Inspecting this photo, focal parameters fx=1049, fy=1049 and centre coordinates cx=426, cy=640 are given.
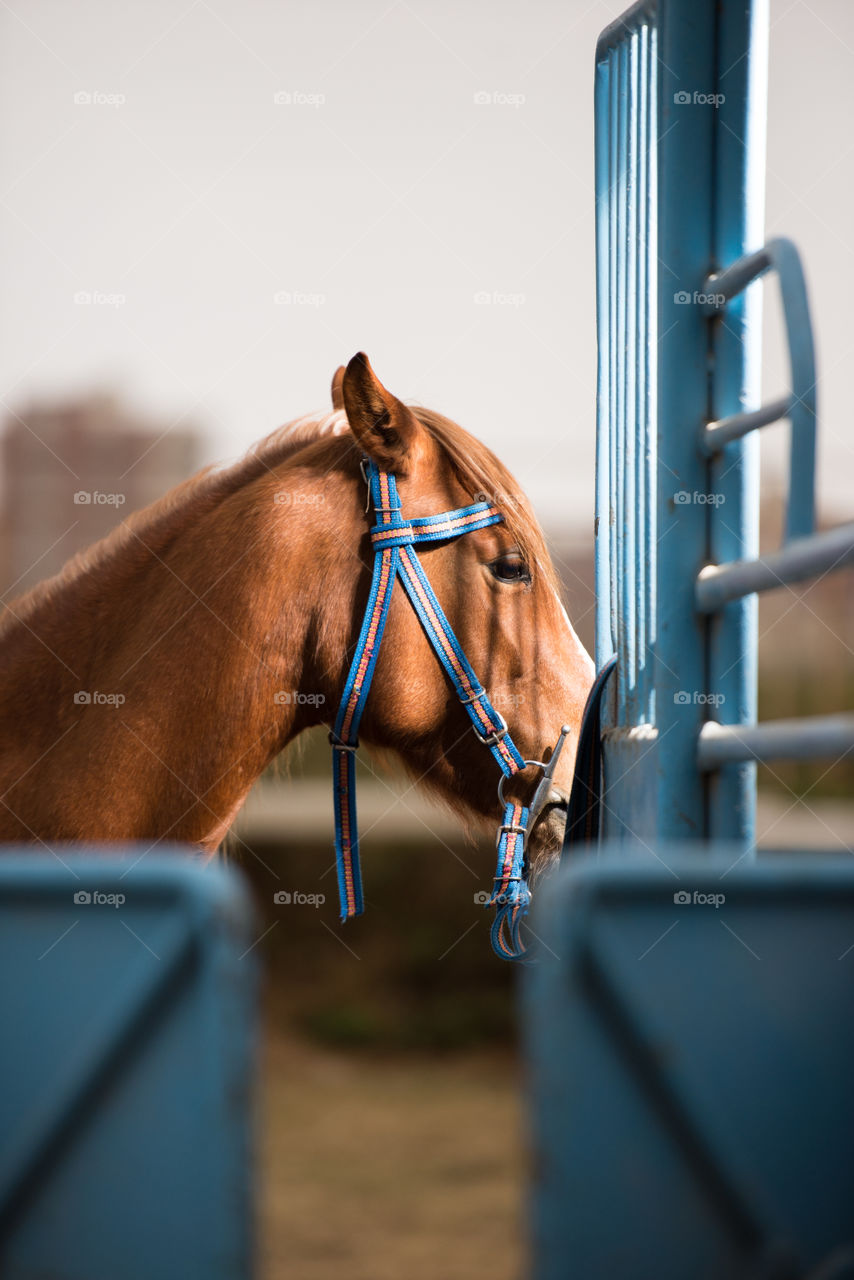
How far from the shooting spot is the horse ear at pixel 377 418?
6.07 ft

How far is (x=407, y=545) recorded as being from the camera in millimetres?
1875

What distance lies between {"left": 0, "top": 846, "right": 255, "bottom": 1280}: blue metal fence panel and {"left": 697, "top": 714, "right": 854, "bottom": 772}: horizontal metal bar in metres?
0.57

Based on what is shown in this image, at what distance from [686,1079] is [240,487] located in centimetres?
160

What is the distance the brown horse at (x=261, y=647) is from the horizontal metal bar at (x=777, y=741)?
1.62ft

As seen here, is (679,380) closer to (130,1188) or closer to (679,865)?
(679,865)

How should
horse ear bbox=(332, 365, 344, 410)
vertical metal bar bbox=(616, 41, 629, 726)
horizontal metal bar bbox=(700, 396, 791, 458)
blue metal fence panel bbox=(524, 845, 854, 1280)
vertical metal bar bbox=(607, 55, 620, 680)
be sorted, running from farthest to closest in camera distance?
horse ear bbox=(332, 365, 344, 410), vertical metal bar bbox=(607, 55, 620, 680), vertical metal bar bbox=(616, 41, 629, 726), horizontal metal bar bbox=(700, 396, 791, 458), blue metal fence panel bbox=(524, 845, 854, 1280)

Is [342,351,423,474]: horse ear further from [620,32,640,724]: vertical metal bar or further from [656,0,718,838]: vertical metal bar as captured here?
[656,0,718,838]: vertical metal bar

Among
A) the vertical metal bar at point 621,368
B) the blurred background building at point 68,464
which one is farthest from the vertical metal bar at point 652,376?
the blurred background building at point 68,464

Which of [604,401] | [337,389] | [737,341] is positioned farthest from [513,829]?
[337,389]

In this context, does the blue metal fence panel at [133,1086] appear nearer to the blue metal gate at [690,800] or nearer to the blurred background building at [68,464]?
the blue metal gate at [690,800]

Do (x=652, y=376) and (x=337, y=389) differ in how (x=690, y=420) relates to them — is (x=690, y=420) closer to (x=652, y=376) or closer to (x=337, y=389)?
(x=652, y=376)

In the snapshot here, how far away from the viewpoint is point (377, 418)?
6.19 feet

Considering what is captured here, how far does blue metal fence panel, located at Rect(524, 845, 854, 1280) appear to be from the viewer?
1.82 ft

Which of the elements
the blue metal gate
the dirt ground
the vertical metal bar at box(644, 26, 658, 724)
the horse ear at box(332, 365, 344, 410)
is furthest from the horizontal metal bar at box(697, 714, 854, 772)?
the dirt ground
